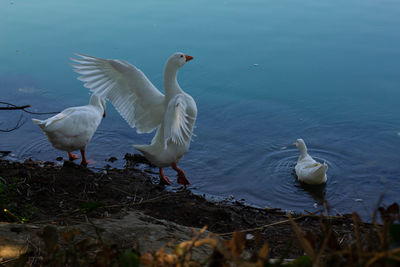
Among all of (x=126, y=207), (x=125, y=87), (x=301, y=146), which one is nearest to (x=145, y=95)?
(x=125, y=87)

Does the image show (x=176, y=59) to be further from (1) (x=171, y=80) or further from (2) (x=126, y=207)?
(2) (x=126, y=207)

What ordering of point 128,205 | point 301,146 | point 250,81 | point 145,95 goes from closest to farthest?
1. point 128,205
2. point 145,95
3. point 301,146
4. point 250,81

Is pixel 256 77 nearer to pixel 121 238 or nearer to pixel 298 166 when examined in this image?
pixel 298 166

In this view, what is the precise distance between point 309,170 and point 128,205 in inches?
89.1

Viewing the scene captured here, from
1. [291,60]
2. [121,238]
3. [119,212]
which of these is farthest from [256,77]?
[121,238]

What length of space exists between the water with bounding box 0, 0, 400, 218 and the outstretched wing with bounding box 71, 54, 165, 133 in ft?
3.05

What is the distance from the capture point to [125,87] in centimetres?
516

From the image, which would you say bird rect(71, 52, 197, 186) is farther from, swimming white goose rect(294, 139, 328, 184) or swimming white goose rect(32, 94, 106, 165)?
swimming white goose rect(294, 139, 328, 184)

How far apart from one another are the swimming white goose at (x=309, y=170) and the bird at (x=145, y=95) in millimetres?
1373

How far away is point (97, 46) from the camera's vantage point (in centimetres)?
905

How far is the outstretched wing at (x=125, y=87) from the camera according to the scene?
16.4 ft

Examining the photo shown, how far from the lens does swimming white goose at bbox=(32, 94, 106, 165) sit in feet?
16.9

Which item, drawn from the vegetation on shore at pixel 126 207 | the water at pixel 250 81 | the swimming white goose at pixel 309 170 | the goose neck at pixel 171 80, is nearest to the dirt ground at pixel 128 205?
the vegetation on shore at pixel 126 207

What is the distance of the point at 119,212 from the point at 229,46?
6.08 meters
